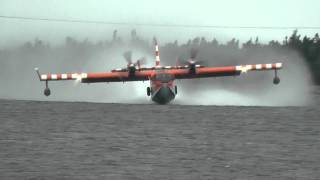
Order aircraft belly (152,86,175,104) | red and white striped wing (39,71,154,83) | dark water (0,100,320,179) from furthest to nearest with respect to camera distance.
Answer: red and white striped wing (39,71,154,83)
aircraft belly (152,86,175,104)
dark water (0,100,320,179)

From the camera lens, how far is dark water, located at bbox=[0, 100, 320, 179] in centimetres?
1189

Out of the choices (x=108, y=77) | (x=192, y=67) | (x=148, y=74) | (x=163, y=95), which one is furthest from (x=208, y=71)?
(x=163, y=95)

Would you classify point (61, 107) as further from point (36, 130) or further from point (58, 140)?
point (58, 140)

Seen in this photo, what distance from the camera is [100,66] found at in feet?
238

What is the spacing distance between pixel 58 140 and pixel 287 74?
58.9 meters

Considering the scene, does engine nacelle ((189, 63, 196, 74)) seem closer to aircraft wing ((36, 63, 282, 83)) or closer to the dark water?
aircraft wing ((36, 63, 282, 83))

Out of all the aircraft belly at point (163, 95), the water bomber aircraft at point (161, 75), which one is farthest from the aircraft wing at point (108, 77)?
the aircraft belly at point (163, 95)

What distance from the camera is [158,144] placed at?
14.9m

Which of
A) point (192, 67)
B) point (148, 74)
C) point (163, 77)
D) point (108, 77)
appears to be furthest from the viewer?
point (108, 77)

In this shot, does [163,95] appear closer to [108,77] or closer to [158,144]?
[108,77]

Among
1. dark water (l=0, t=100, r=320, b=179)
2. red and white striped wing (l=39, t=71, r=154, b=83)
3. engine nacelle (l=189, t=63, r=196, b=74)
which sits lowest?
red and white striped wing (l=39, t=71, r=154, b=83)

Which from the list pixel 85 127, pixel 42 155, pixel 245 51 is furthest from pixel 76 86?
pixel 42 155

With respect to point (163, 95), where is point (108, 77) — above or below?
below

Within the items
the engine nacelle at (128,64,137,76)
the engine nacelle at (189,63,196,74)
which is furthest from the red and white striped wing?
the engine nacelle at (189,63,196,74)
